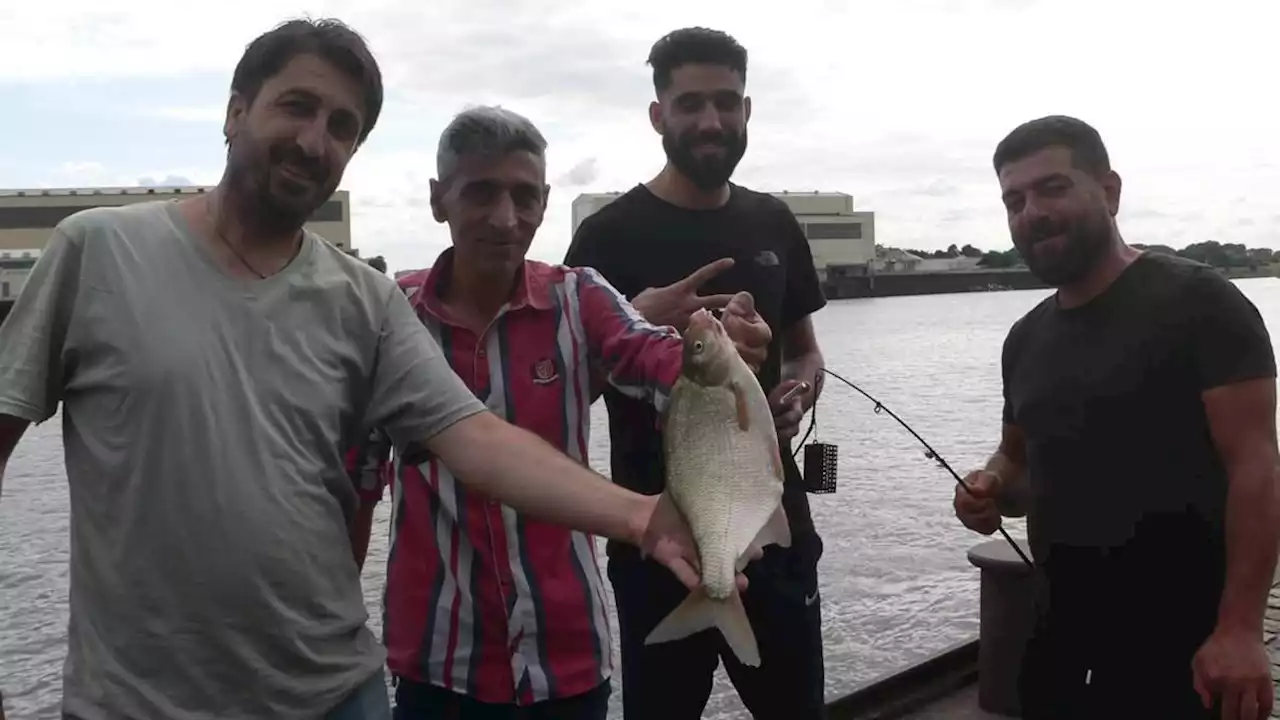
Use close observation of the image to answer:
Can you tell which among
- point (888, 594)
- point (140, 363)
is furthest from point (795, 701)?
point (888, 594)

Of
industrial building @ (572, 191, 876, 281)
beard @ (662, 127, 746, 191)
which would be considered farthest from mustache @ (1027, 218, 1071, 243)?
industrial building @ (572, 191, 876, 281)

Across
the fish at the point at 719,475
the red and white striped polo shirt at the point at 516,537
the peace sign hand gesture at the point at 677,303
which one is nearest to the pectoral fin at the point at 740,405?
the fish at the point at 719,475

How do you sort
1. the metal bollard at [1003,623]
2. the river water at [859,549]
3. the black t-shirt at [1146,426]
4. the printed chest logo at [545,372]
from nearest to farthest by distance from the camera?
the printed chest logo at [545,372] < the black t-shirt at [1146,426] < the metal bollard at [1003,623] < the river water at [859,549]

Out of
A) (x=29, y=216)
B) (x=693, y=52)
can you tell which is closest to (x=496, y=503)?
(x=693, y=52)

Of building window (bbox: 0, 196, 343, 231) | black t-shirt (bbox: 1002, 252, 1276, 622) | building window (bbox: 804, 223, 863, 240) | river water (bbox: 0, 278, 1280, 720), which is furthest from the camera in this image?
building window (bbox: 804, 223, 863, 240)

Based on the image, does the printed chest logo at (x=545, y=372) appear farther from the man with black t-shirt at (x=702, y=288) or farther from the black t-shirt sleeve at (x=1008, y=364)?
the black t-shirt sleeve at (x=1008, y=364)

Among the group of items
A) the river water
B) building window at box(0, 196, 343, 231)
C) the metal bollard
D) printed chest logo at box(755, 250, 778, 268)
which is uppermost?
building window at box(0, 196, 343, 231)

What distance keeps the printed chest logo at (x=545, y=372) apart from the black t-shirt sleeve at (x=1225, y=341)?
219 cm

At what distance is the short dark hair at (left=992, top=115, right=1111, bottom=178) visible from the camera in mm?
4105

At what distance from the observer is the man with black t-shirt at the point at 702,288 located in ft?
13.0

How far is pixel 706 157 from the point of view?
13.4 feet

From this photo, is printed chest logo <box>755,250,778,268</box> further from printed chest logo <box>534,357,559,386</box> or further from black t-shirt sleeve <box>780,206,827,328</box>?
printed chest logo <box>534,357,559,386</box>

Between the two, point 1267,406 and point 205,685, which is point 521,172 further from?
point 1267,406

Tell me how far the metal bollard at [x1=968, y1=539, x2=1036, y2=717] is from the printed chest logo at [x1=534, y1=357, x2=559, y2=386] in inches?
156
